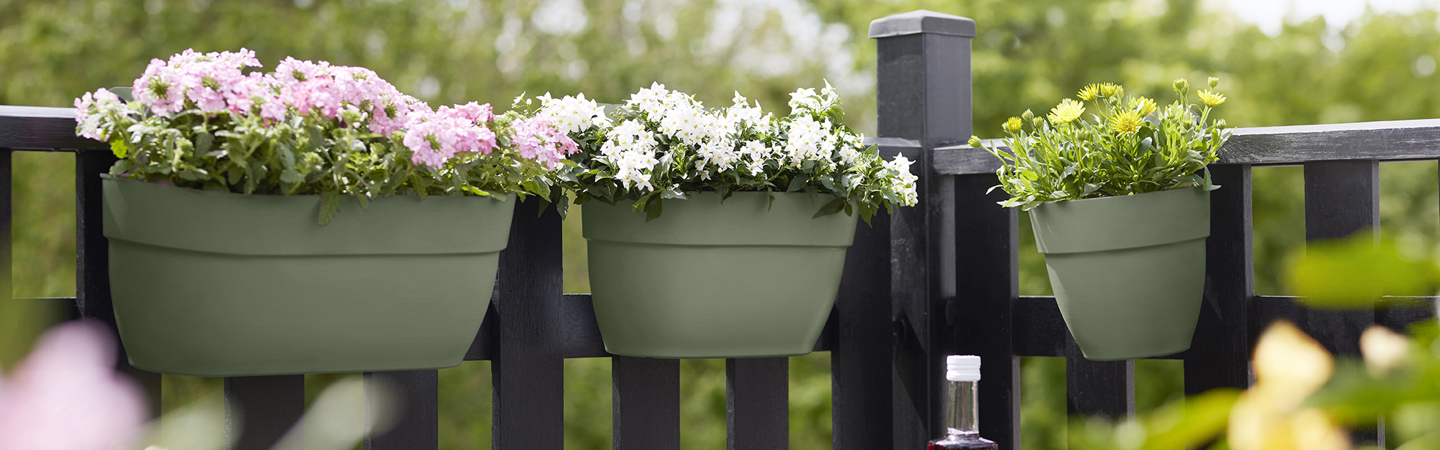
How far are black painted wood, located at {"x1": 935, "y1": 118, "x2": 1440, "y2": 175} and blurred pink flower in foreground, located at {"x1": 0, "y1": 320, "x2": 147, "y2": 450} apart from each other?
1.34 m

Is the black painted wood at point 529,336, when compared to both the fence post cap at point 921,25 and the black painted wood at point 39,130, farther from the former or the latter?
the fence post cap at point 921,25

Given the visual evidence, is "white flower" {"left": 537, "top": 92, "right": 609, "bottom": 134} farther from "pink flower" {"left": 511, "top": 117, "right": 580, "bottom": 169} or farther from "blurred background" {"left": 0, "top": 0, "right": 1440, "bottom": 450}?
"blurred background" {"left": 0, "top": 0, "right": 1440, "bottom": 450}

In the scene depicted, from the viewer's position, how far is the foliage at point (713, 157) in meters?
1.27

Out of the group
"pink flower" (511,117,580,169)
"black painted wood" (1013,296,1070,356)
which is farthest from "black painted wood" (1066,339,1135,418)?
"pink flower" (511,117,580,169)

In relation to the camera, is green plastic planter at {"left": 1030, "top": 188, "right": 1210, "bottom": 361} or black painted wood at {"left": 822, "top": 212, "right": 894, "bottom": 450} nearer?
green plastic planter at {"left": 1030, "top": 188, "right": 1210, "bottom": 361}

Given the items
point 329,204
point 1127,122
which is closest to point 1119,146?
point 1127,122

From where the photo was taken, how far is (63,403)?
32 cm

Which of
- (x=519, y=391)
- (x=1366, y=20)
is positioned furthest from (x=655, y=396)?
(x=1366, y=20)

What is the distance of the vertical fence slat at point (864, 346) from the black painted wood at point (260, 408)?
0.77 meters

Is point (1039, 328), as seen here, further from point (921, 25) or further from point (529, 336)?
point (529, 336)

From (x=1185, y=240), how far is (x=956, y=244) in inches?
15.2

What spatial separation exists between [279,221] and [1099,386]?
110 centimetres

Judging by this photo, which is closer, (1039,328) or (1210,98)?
(1210,98)

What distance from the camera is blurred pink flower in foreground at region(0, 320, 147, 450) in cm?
31
